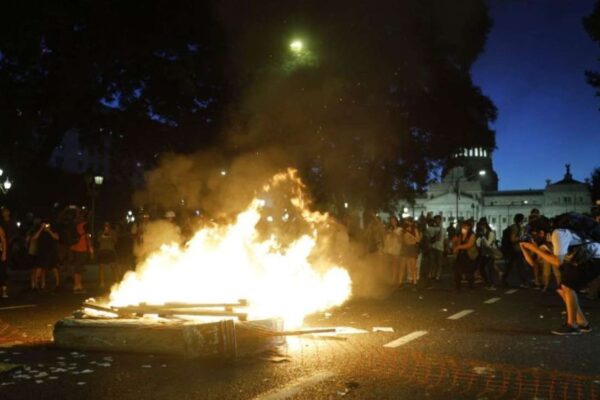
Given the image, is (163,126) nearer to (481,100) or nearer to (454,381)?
(481,100)

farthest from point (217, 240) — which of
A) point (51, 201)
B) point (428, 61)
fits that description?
point (51, 201)

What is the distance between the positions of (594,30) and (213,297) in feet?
73.3

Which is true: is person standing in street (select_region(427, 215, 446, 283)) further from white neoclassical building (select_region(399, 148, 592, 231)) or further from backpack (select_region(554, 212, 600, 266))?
white neoclassical building (select_region(399, 148, 592, 231))

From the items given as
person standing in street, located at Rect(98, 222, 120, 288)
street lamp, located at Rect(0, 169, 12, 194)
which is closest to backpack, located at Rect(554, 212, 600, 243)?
person standing in street, located at Rect(98, 222, 120, 288)

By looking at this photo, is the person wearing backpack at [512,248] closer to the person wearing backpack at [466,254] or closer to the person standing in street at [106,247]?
the person wearing backpack at [466,254]

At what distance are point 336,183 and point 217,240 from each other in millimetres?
18928

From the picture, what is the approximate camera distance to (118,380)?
5520mm

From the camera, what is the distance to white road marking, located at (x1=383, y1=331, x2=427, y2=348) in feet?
24.0

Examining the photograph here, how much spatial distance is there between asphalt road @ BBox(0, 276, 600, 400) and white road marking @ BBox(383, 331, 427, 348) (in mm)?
13

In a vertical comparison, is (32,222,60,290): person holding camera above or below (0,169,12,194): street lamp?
below

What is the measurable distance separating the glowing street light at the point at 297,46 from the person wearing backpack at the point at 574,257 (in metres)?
17.1

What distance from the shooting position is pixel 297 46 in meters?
23.9

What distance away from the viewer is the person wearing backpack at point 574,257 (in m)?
7.94

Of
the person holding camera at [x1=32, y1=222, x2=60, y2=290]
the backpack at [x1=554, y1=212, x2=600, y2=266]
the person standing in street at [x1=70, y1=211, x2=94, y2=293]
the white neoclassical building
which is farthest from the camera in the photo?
the white neoclassical building
